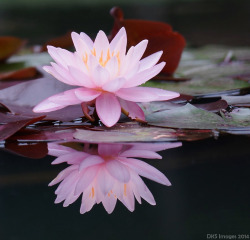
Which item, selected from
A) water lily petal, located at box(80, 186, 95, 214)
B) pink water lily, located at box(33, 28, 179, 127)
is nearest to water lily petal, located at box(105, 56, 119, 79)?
pink water lily, located at box(33, 28, 179, 127)

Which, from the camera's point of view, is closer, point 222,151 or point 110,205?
point 110,205

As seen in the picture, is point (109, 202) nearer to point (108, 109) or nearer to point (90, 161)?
point (90, 161)

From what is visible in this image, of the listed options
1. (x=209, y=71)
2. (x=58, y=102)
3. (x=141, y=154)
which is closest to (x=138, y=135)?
(x=141, y=154)

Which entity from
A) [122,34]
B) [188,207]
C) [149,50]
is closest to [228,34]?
[149,50]

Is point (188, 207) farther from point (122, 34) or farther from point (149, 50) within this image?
point (149, 50)

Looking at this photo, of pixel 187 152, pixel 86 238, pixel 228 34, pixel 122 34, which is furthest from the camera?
pixel 228 34

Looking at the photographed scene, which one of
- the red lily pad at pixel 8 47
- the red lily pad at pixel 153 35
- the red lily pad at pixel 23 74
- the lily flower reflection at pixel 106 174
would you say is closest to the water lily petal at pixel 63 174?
the lily flower reflection at pixel 106 174

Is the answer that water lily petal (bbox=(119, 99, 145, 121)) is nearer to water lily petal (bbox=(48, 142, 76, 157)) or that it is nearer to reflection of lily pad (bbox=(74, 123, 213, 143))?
Answer: reflection of lily pad (bbox=(74, 123, 213, 143))
